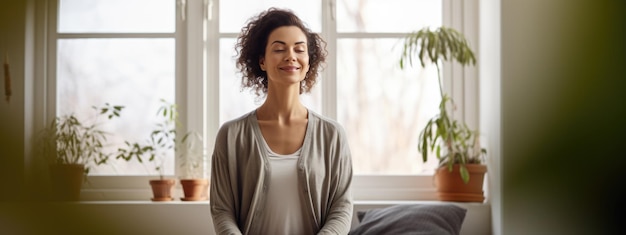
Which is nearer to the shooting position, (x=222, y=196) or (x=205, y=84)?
(x=222, y=196)

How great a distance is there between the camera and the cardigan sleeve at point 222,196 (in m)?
1.80

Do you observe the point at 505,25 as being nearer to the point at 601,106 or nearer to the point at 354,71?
the point at 601,106

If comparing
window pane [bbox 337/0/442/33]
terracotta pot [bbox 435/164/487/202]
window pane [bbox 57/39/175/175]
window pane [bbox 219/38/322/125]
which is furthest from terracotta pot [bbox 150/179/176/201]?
terracotta pot [bbox 435/164/487/202]

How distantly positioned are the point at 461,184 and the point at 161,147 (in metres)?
1.29

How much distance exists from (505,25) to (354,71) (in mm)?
3400

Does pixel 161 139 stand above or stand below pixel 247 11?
below

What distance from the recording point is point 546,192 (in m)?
0.20

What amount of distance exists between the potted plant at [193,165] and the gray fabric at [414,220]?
2.46 ft

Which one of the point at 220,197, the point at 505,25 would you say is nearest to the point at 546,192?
the point at 505,25

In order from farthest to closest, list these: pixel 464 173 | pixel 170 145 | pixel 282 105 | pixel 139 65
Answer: pixel 139 65
pixel 170 145
pixel 464 173
pixel 282 105

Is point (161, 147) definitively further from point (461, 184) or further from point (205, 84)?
point (461, 184)

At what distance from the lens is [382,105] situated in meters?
3.71

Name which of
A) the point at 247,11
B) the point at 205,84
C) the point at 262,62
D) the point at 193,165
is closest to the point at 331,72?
the point at 247,11

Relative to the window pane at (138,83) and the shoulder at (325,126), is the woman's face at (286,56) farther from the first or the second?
the window pane at (138,83)
